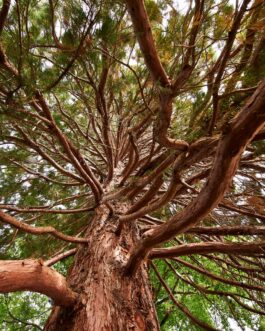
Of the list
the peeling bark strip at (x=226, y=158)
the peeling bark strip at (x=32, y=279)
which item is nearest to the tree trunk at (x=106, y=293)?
the peeling bark strip at (x=32, y=279)

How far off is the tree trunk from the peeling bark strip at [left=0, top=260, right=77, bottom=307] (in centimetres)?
13

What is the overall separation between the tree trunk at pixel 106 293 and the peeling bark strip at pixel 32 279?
0.44ft

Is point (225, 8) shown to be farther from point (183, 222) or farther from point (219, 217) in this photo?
point (219, 217)

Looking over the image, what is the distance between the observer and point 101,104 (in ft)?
8.25

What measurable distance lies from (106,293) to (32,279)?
1.98 feet

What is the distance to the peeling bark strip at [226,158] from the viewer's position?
939 mm

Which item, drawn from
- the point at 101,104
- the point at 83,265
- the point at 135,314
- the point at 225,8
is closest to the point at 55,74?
the point at 101,104

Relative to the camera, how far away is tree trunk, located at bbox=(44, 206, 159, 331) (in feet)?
4.78

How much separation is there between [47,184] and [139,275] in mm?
2326

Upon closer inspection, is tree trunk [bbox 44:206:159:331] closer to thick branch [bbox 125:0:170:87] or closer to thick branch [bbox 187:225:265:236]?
thick branch [bbox 187:225:265:236]

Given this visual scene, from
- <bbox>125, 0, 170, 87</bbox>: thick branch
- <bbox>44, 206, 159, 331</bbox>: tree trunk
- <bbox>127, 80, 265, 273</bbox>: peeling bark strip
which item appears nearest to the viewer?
<bbox>127, 80, 265, 273</bbox>: peeling bark strip

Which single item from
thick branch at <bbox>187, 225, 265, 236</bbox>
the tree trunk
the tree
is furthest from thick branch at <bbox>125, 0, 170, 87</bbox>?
the tree trunk

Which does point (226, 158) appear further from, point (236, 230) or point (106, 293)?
point (106, 293)

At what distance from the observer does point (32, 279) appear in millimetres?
1148
